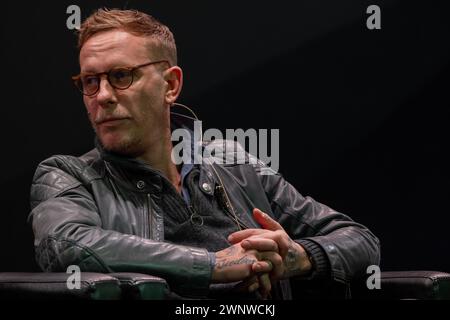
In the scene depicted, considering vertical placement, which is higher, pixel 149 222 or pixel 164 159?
pixel 164 159

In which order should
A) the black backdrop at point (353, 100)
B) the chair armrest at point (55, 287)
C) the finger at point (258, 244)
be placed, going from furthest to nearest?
1. the black backdrop at point (353, 100)
2. the finger at point (258, 244)
3. the chair armrest at point (55, 287)

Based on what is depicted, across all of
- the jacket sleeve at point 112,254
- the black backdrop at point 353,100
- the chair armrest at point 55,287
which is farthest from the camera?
the black backdrop at point 353,100

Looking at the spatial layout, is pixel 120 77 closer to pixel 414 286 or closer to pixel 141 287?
pixel 141 287

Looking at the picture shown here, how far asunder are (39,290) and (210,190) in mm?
743

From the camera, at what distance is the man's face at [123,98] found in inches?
85.0

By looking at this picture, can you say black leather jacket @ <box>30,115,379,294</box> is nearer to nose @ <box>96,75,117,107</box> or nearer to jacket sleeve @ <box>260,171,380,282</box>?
jacket sleeve @ <box>260,171,380,282</box>

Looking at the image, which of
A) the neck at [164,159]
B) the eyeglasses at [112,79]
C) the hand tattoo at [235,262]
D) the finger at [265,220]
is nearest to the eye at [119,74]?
the eyeglasses at [112,79]

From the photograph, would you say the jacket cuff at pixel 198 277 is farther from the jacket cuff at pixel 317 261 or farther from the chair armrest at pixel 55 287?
the jacket cuff at pixel 317 261

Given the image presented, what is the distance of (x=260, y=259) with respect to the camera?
6.43 feet

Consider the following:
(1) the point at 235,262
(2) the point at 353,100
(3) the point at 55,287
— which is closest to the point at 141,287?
(3) the point at 55,287

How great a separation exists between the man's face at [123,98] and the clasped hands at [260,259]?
16.3 inches

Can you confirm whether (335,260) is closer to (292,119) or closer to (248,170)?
(248,170)

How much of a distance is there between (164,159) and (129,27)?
40cm
